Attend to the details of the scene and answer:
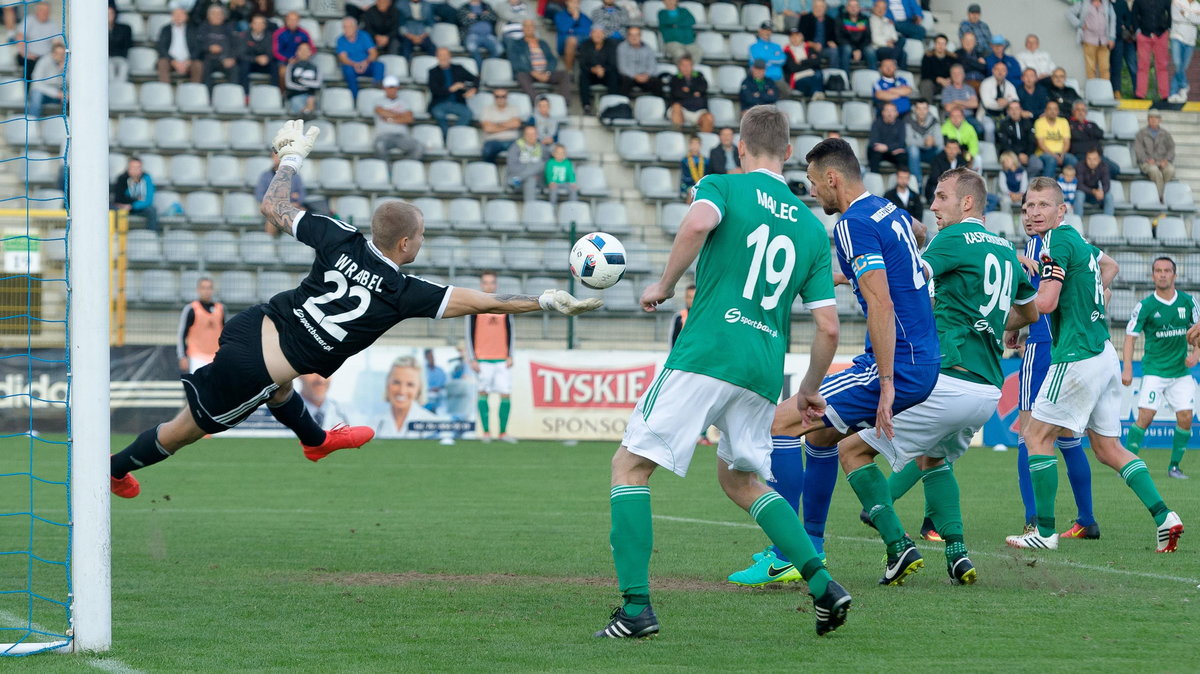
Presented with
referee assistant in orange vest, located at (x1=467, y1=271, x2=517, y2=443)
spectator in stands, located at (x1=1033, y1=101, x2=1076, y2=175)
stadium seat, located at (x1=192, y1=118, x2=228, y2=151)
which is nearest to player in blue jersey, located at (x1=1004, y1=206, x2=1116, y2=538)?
referee assistant in orange vest, located at (x1=467, y1=271, x2=517, y2=443)

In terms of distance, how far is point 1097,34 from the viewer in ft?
90.7

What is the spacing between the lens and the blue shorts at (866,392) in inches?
277

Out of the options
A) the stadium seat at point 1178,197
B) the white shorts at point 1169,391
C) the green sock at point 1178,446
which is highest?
the stadium seat at point 1178,197

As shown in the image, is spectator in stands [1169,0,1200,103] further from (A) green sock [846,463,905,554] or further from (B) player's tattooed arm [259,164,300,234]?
(B) player's tattooed arm [259,164,300,234]

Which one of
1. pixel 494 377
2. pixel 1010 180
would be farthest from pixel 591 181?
pixel 1010 180

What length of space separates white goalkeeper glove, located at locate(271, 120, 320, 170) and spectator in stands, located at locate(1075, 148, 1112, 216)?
64.8ft

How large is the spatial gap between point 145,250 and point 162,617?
14843 millimetres

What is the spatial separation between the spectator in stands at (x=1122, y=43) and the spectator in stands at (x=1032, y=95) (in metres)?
3.29

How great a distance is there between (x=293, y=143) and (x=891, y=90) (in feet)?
62.6

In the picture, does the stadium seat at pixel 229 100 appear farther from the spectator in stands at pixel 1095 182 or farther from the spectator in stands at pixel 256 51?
the spectator in stands at pixel 1095 182

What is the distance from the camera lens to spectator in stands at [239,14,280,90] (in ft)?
75.7

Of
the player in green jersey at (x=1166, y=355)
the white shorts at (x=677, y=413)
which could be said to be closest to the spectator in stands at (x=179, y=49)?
the player in green jersey at (x=1166, y=355)

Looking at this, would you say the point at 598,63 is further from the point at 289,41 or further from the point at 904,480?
the point at 904,480

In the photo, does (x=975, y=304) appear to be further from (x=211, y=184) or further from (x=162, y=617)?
(x=211, y=184)
